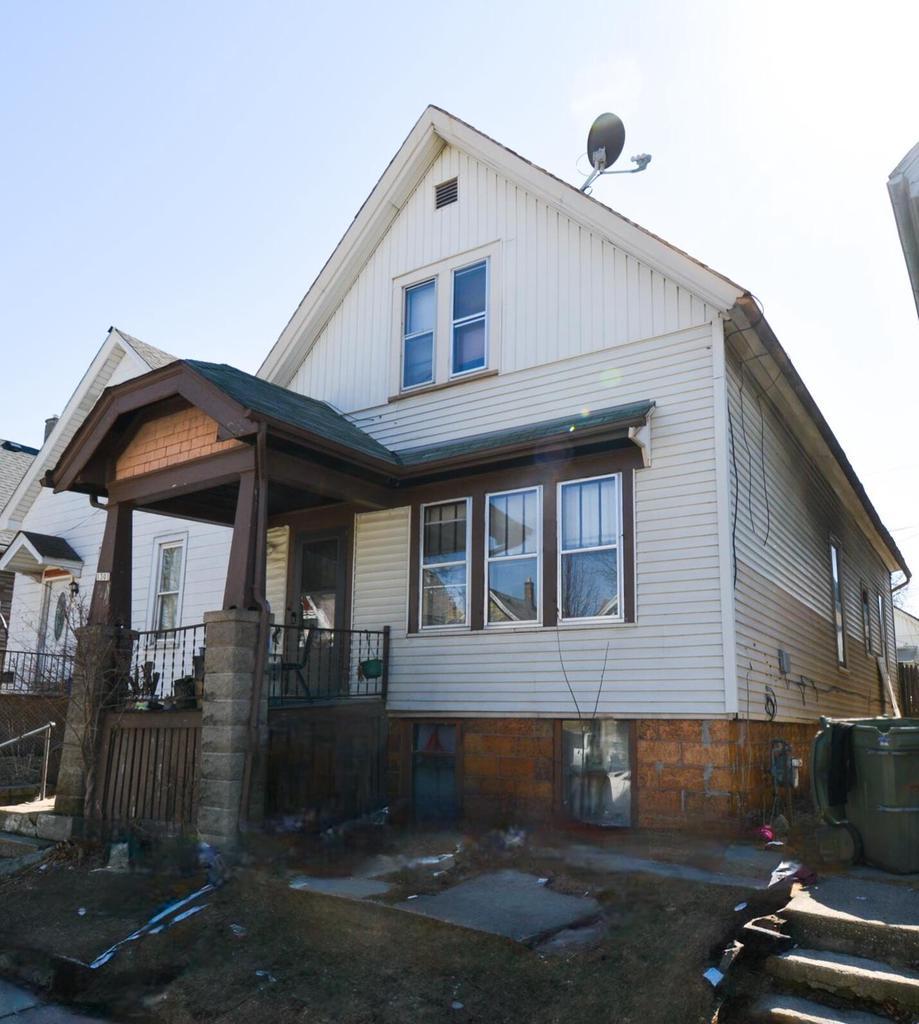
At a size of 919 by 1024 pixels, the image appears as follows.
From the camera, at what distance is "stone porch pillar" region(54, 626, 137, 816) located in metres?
8.79

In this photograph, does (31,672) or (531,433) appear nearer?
(531,433)

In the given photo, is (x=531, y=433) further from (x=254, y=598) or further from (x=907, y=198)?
(x=907, y=198)

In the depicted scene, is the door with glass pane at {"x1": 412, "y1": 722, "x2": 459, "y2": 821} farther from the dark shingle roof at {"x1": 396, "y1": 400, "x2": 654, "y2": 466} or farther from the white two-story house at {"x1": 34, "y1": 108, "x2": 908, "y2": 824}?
the dark shingle roof at {"x1": 396, "y1": 400, "x2": 654, "y2": 466}

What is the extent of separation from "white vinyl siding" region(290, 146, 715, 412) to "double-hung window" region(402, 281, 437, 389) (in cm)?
19

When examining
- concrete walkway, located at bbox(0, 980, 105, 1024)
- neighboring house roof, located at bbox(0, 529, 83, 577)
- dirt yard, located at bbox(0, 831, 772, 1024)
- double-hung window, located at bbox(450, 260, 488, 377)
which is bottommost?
concrete walkway, located at bbox(0, 980, 105, 1024)

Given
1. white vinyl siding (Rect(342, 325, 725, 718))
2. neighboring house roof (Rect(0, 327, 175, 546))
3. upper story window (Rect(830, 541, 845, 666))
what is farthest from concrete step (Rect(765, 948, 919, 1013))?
neighboring house roof (Rect(0, 327, 175, 546))

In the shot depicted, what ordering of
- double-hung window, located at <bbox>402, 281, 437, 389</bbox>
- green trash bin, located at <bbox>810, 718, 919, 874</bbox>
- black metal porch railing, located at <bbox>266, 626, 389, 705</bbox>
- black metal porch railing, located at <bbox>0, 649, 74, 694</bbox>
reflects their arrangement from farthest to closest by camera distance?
black metal porch railing, located at <bbox>0, 649, 74, 694</bbox> → double-hung window, located at <bbox>402, 281, 437, 389</bbox> → black metal porch railing, located at <bbox>266, 626, 389, 705</bbox> → green trash bin, located at <bbox>810, 718, 919, 874</bbox>

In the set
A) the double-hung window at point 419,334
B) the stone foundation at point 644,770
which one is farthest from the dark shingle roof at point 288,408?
the stone foundation at point 644,770

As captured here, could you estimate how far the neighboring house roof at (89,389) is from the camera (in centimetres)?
1588

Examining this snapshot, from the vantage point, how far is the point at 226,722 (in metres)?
7.64

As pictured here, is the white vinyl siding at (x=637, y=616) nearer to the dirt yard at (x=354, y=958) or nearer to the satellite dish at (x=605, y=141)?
the dirt yard at (x=354, y=958)

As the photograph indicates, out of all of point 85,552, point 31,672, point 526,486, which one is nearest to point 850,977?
point 526,486

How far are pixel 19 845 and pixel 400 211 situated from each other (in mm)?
8840

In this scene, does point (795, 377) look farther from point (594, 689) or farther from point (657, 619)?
point (594, 689)
